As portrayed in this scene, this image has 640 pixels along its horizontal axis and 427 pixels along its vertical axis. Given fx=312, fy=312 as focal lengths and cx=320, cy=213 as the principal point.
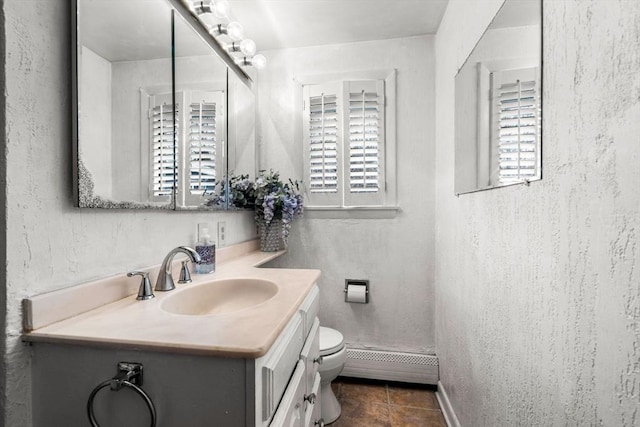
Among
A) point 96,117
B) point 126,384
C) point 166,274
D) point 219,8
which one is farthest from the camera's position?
point 219,8

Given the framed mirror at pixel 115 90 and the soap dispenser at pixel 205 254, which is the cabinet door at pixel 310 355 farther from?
the framed mirror at pixel 115 90

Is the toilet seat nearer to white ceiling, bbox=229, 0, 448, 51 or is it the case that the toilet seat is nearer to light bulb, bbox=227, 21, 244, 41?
light bulb, bbox=227, 21, 244, 41

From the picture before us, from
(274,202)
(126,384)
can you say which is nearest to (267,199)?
(274,202)

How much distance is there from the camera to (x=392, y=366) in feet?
6.61

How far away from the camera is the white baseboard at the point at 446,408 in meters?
1.53

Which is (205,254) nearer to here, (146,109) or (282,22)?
(146,109)

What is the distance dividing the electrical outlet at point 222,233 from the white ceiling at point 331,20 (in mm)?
1171

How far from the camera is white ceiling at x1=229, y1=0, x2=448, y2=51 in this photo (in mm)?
1681

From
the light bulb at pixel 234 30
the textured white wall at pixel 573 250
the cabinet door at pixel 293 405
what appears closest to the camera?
the textured white wall at pixel 573 250

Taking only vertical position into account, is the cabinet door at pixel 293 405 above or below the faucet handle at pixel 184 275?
below

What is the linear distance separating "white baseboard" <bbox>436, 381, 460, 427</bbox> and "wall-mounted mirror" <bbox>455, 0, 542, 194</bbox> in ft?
3.68

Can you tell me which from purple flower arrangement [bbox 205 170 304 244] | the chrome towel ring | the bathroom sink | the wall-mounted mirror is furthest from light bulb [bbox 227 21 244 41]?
the chrome towel ring

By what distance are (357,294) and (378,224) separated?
0.48 meters

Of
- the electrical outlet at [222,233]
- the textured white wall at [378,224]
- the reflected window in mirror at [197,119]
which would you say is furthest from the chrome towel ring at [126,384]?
the textured white wall at [378,224]
